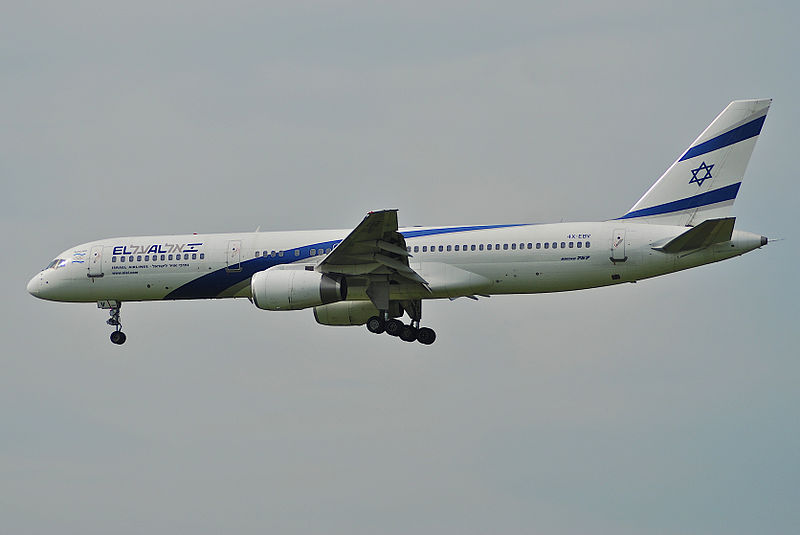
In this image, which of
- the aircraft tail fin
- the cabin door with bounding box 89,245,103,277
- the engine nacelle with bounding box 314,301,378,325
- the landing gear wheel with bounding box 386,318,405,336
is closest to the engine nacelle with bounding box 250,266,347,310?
the landing gear wheel with bounding box 386,318,405,336

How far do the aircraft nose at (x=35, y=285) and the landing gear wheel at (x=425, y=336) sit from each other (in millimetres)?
13634

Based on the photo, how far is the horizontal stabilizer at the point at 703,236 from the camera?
42938 mm

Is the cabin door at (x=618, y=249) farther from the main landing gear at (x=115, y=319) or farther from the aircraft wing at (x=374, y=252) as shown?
the main landing gear at (x=115, y=319)

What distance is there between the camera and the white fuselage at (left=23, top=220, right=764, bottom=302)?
44.7m

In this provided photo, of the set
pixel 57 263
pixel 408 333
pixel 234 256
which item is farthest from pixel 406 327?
pixel 57 263

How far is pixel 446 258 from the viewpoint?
46156 millimetres

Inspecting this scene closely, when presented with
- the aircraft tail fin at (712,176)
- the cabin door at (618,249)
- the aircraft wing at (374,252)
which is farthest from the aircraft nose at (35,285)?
the aircraft tail fin at (712,176)

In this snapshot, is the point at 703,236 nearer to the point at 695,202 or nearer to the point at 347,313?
the point at 695,202

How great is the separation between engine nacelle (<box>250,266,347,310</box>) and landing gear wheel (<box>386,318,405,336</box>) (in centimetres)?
379

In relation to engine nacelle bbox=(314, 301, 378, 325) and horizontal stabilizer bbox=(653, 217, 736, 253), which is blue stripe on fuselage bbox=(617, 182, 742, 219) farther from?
engine nacelle bbox=(314, 301, 378, 325)

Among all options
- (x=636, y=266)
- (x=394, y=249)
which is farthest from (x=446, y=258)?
(x=636, y=266)

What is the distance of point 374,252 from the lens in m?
45.2

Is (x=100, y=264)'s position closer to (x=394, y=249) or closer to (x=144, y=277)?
(x=144, y=277)

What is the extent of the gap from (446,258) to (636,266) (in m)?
6.08
